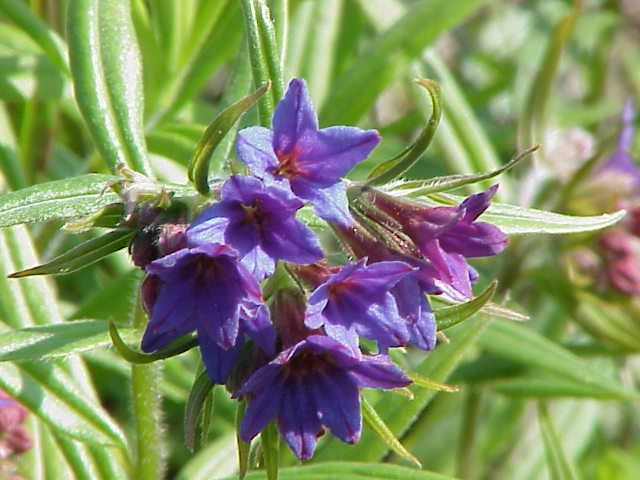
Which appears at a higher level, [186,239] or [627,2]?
[186,239]

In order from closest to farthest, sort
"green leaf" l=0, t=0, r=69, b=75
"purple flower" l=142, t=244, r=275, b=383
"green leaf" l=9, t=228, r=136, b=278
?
"purple flower" l=142, t=244, r=275, b=383, "green leaf" l=9, t=228, r=136, b=278, "green leaf" l=0, t=0, r=69, b=75

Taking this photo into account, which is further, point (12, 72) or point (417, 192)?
point (12, 72)

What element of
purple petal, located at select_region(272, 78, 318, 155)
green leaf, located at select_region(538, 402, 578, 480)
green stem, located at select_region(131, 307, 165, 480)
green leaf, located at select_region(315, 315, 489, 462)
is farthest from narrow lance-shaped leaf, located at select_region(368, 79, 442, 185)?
green leaf, located at select_region(538, 402, 578, 480)

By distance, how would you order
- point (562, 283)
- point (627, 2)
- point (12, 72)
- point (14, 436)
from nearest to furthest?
point (14, 436) → point (12, 72) → point (562, 283) → point (627, 2)

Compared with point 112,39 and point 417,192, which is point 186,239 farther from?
point 112,39

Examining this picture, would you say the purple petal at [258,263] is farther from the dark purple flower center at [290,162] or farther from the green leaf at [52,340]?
the green leaf at [52,340]

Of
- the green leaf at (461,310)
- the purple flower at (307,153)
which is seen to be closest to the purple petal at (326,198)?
the purple flower at (307,153)

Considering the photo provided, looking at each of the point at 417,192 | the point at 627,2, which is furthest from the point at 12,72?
the point at 627,2

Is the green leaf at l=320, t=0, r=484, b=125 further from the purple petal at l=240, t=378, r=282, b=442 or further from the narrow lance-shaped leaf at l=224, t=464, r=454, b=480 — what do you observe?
the purple petal at l=240, t=378, r=282, b=442
